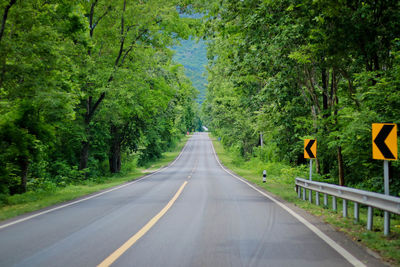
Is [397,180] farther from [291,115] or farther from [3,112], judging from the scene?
[3,112]

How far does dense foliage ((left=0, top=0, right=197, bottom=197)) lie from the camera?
11727 millimetres

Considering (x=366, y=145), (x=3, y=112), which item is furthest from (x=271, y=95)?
(x=3, y=112)

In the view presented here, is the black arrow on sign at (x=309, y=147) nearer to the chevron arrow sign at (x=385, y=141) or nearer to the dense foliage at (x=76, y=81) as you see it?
the chevron arrow sign at (x=385, y=141)

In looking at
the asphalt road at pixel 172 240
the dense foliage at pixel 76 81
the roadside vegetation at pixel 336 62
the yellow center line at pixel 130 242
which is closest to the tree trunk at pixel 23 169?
the dense foliage at pixel 76 81

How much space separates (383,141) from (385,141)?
45mm

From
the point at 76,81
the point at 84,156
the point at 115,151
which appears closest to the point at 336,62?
the point at 76,81

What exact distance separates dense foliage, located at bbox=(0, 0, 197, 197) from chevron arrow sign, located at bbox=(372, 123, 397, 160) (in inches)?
409

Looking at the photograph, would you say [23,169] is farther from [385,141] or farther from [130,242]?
[385,141]

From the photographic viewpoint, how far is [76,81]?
1525 centimetres

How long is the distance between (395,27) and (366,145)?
3.48 metres

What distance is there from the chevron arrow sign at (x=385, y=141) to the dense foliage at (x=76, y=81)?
10.4 meters

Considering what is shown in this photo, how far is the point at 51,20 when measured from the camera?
13.2 metres

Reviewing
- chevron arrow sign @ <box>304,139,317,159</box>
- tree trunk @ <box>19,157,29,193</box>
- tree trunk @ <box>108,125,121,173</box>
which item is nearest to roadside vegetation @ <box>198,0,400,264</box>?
chevron arrow sign @ <box>304,139,317,159</box>

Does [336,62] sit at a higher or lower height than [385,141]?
higher
